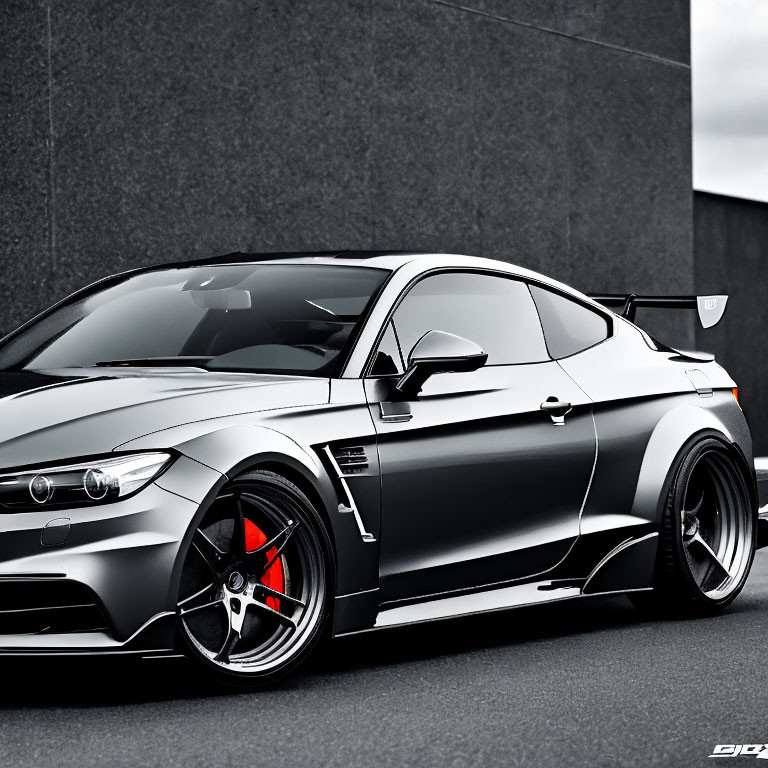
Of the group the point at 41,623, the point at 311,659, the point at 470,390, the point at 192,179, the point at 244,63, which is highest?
the point at 244,63

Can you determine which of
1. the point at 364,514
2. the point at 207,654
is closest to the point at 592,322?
the point at 364,514

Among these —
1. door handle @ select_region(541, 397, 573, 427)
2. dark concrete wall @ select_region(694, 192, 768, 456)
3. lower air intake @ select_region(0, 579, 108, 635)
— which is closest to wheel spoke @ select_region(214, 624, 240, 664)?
lower air intake @ select_region(0, 579, 108, 635)

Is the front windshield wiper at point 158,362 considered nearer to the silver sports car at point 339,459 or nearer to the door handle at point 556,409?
the silver sports car at point 339,459

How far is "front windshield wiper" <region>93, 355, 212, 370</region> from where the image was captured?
573 cm

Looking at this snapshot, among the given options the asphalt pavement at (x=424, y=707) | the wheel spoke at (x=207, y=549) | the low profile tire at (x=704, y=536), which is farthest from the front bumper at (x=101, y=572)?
the low profile tire at (x=704, y=536)

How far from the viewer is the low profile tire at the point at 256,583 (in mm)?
5004

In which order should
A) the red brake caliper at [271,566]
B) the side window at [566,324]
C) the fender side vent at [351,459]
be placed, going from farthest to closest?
the side window at [566,324]
the fender side vent at [351,459]
the red brake caliper at [271,566]

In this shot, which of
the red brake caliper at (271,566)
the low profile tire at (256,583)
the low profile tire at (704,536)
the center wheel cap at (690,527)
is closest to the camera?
the low profile tire at (256,583)

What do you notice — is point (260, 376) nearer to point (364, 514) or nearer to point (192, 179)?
point (364, 514)

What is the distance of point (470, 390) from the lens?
19.8 feet

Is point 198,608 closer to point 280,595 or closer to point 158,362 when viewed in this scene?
point 280,595

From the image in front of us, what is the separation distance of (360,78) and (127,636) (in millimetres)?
8411

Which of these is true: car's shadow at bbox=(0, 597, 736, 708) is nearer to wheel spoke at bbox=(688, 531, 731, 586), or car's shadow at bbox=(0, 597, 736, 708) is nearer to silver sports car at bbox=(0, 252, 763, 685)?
silver sports car at bbox=(0, 252, 763, 685)

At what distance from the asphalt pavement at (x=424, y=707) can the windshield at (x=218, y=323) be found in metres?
1.11
